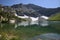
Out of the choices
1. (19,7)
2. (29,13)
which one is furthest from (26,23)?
(19,7)

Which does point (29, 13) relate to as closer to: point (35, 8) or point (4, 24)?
point (35, 8)

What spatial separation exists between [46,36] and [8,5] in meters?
1.62

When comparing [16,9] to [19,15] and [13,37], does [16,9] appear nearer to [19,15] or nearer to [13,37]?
[19,15]

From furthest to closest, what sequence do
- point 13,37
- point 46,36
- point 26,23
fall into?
point 26,23 < point 46,36 < point 13,37

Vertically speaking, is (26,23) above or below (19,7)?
below

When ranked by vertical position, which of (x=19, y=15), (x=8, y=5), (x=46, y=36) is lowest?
(x=46, y=36)

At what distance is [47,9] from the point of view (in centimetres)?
579

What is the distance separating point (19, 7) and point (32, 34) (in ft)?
4.08

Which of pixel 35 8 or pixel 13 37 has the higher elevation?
pixel 35 8

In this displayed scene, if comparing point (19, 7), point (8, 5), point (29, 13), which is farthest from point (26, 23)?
point (8, 5)

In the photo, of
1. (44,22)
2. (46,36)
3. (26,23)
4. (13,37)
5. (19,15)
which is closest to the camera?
(13,37)

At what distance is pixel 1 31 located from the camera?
14.9ft

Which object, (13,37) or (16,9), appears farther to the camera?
(16,9)

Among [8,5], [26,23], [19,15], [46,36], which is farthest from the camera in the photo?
[26,23]
